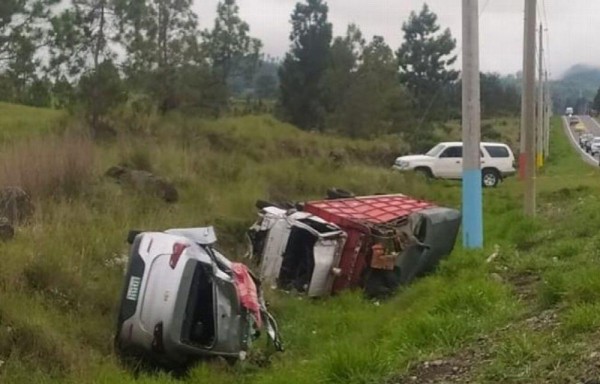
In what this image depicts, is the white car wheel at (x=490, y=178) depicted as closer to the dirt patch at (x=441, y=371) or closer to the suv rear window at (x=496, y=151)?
the suv rear window at (x=496, y=151)

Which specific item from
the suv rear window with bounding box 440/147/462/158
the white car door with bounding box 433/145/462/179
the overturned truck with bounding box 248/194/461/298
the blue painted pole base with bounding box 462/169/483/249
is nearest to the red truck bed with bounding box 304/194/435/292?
the overturned truck with bounding box 248/194/461/298

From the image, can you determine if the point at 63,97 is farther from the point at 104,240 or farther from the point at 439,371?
the point at 439,371

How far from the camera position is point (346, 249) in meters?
11.3

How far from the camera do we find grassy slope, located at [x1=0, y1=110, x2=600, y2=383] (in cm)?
633

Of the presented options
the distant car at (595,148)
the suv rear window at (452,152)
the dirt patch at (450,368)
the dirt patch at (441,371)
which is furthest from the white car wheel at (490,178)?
the distant car at (595,148)

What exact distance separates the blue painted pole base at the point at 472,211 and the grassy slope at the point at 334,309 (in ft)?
1.37

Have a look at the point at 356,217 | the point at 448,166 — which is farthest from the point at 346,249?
the point at 448,166

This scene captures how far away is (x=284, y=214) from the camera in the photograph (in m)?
12.0

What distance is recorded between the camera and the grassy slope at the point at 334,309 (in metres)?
6.33

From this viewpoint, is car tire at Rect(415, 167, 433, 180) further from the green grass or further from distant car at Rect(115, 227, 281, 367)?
distant car at Rect(115, 227, 281, 367)

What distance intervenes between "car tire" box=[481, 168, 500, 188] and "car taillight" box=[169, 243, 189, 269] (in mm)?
24300

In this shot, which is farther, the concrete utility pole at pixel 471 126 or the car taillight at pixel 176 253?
the concrete utility pole at pixel 471 126

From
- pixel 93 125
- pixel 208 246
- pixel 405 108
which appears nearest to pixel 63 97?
pixel 93 125

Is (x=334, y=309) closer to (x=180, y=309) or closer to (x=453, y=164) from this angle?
(x=180, y=309)
